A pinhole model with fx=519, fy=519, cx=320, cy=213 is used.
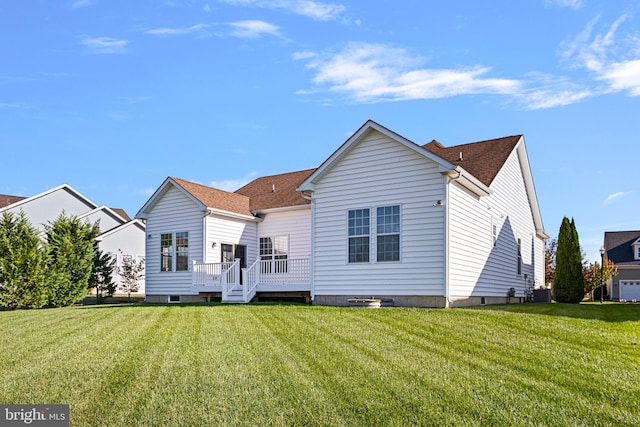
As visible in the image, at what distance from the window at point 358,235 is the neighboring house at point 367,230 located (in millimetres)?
30

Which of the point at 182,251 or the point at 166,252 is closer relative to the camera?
the point at 182,251

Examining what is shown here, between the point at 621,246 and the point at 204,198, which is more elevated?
the point at 204,198

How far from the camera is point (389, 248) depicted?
586 inches

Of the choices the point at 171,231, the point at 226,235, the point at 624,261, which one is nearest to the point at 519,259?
the point at 226,235

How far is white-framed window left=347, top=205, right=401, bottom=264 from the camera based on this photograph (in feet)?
48.7

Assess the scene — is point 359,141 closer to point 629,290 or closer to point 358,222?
point 358,222

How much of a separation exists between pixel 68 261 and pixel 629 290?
38346 millimetres

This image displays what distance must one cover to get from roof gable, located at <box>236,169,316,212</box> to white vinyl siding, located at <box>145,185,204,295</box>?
2.68m

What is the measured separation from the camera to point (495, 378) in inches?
244

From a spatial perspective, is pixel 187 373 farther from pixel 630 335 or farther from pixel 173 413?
pixel 630 335

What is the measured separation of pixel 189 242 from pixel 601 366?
16726 mm

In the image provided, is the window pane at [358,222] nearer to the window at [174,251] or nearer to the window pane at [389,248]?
the window pane at [389,248]

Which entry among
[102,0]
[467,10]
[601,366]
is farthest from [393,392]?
[102,0]

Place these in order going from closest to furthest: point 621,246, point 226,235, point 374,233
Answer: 1. point 374,233
2. point 226,235
3. point 621,246
